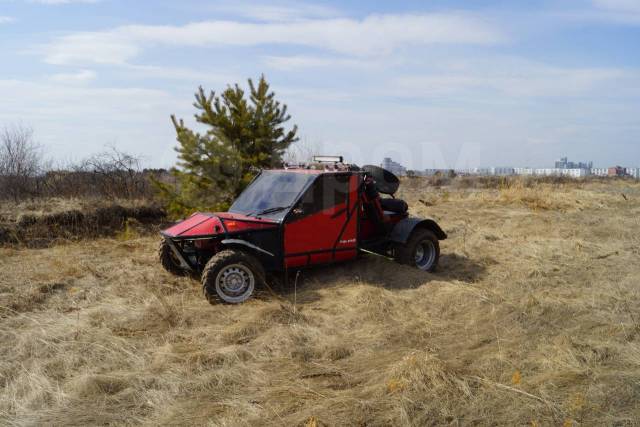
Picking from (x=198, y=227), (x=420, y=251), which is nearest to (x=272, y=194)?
(x=198, y=227)

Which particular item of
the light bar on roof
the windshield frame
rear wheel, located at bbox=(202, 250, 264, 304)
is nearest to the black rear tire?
the windshield frame

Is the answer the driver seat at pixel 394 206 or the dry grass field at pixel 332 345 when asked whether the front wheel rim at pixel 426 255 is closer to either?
the dry grass field at pixel 332 345

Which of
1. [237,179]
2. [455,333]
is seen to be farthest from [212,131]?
[455,333]

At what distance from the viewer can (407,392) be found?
4.04 meters

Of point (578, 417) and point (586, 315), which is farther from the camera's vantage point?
point (586, 315)

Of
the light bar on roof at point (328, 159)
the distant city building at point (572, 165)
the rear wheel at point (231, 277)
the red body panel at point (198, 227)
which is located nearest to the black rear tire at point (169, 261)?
the red body panel at point (198, 227)

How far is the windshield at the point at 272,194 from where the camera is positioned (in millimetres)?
7094

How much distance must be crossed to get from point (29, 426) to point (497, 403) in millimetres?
3427

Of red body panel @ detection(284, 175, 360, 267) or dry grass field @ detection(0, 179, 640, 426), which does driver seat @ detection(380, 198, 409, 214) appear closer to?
dry grass field @ detection(0, 179, 640, 426)

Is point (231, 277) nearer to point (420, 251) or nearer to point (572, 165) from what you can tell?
point (420, 251)

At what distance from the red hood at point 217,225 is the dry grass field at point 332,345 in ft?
2.71

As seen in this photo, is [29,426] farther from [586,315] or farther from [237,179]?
[237,179]

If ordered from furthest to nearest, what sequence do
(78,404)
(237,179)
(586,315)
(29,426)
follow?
(237,179)
(586,315)
(78,404)
(29,426)

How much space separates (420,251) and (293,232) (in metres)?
2.60
